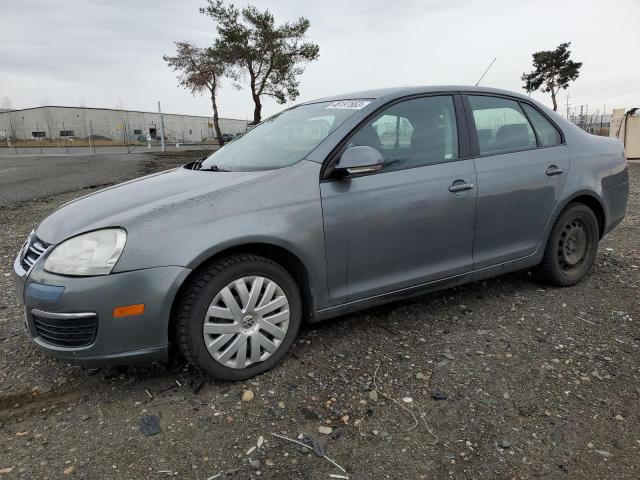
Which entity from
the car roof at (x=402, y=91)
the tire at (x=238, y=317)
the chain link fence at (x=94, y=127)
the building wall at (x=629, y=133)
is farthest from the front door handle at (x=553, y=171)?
the chain link fence at (x=94, y=127)

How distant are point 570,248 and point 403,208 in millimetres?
1828

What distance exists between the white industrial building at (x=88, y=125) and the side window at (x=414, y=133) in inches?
2428

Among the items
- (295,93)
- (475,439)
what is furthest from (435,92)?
(295,93)

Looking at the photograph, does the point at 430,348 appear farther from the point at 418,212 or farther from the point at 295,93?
the point at 295,93

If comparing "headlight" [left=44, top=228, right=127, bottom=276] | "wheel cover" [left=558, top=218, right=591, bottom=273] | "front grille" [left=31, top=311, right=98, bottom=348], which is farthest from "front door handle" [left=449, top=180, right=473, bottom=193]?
"front grille" [left=31, top=311, right=98, bottom=348]

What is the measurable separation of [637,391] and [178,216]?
99.8 inches

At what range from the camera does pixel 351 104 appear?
10.8ft

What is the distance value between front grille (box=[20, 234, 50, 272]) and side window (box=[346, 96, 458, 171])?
5.79 ft

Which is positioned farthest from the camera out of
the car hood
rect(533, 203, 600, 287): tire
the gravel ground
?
rect(533, 203, 600, 287): tire

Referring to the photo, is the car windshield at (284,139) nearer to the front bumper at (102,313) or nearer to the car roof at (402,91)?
the car roof at (402,91)

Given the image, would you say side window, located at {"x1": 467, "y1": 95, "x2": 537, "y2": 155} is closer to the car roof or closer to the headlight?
the car roof

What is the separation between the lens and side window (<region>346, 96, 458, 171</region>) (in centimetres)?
312

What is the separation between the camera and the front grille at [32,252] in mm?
2598

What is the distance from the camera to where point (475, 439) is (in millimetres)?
2273
